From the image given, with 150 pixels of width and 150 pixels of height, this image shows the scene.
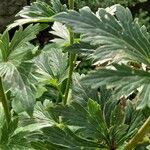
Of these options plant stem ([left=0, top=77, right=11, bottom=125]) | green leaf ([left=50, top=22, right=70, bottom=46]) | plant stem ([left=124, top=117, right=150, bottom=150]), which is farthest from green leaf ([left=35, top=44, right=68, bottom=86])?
plant stem ([left=124, top=117, right=150, bottom=150])

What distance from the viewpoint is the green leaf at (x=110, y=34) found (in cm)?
100

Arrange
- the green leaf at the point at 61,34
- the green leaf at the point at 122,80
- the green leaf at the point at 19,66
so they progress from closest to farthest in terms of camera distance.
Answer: the green leaf at the point at 122,80, the green leaf at the point at 19,66, the green leaf at the point at 61,34

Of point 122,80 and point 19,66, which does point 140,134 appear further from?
point 19,66

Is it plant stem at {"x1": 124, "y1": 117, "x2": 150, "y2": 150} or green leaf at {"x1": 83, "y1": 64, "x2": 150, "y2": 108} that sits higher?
green leaf at {"x1": 83, "y1": 64, "x2": 150, "y2": 108}

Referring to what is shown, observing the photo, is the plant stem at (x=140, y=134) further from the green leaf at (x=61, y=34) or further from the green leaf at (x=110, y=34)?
the green leaf at (x=61, y=34)

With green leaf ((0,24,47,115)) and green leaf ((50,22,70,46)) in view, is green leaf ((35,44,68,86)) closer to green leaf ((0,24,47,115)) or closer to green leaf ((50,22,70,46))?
green leaf ((50,22,70,46))

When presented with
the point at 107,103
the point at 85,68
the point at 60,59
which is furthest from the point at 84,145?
the point at 85,68

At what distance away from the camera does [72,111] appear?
125 cm

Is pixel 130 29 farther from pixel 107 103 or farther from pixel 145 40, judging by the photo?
pixel 107 103

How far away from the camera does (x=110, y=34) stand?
1030 mm

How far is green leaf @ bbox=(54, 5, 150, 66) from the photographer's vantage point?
39.5 inches

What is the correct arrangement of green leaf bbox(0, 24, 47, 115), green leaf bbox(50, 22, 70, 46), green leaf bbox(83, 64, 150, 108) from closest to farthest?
green leaf bbox(83, 64, 150, 108), green leaf bbox(0, 24, 47, 115), green leaf bbox(50, 22, 70, 46)

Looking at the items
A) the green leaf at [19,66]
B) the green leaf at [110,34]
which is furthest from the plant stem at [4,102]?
the green leaf at [110,34]

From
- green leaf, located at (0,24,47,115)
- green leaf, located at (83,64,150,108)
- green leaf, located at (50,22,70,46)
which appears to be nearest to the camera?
green leaf, located at (83,64,150,108)
